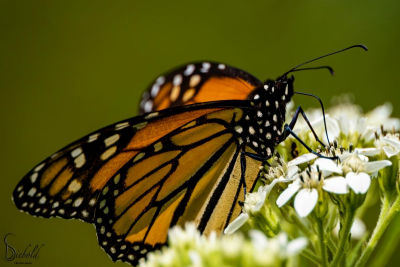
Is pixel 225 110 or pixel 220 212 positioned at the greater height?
pixel 225 110

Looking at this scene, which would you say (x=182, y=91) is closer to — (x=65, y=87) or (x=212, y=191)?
(x=212, y=191)

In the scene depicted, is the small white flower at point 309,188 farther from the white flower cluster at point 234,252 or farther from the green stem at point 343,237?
the white flower cluster at point 234,252

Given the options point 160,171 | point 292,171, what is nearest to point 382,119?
point 292,171

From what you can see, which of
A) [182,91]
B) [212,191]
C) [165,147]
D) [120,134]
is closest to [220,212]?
[212,191]

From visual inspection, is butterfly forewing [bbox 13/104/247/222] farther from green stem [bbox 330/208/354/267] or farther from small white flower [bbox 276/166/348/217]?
green stem [bbox 330/208/354/267]

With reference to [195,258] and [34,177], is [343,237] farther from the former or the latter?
[34,177]

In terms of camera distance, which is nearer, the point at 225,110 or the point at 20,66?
the point at 225,110

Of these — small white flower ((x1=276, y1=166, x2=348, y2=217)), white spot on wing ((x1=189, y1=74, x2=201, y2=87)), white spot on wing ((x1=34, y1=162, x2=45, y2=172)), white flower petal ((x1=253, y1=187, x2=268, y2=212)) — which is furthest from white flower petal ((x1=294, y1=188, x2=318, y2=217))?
white spot on wing ((x1=189, y1=74, x2=201, y2=87))
